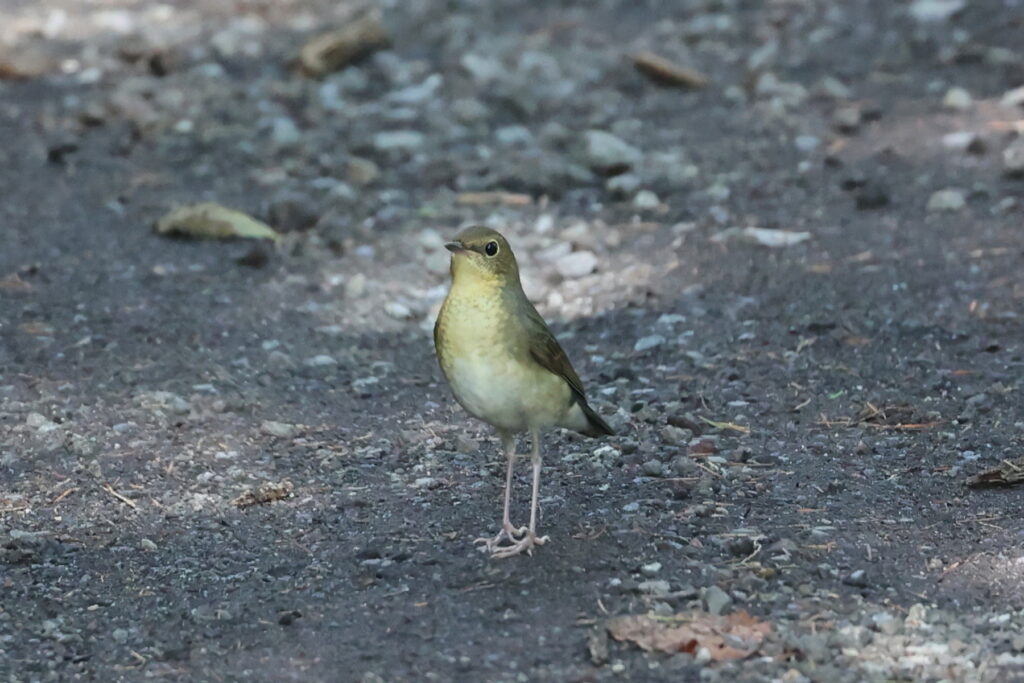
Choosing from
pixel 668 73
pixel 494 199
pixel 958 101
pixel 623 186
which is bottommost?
pixel 494 199

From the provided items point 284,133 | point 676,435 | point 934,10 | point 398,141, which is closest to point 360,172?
point 398,141

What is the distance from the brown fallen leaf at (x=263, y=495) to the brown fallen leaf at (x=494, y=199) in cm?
375

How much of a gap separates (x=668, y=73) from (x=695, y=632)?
717 centimetres

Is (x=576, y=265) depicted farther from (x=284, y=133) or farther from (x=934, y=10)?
(x=934, y=10)

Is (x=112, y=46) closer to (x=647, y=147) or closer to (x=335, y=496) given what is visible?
(x=647, y=147)

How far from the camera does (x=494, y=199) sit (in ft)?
29.9

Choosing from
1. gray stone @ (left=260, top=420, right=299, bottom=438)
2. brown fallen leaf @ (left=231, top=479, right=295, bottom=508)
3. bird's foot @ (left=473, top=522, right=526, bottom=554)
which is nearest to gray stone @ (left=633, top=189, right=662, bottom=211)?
gray stone @ (left=260, top=420, right=299, bottom=438)

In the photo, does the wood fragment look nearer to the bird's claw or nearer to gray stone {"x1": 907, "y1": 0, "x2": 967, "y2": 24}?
the bird's claw

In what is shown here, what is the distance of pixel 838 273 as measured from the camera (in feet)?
25.7

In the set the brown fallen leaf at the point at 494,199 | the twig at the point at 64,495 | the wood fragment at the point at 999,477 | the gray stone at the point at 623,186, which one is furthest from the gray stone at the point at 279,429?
the gray stone at the point at 623,186

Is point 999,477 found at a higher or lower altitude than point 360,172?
higher

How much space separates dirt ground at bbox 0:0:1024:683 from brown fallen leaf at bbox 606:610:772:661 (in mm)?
26

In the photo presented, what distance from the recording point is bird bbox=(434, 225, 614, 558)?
16.1 ft

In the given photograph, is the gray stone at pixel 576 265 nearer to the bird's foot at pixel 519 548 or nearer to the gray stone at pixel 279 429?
the gray stone at pixel 279 429
